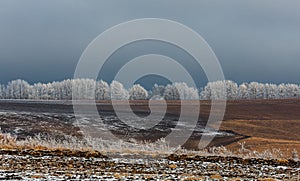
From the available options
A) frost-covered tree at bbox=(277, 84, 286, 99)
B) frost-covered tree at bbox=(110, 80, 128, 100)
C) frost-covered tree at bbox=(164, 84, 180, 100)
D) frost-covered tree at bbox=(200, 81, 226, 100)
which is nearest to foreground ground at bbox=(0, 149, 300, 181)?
frost-covered tree at bbox=(110, 80, 128, 100)

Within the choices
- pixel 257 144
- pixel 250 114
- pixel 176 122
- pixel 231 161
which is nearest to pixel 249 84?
pixel 250 114

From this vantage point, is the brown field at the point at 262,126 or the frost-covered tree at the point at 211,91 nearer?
the brown field at the point at 262,126

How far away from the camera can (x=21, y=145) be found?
20.7m

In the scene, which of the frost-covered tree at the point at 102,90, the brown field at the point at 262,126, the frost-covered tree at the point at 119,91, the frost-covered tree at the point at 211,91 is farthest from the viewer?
the frost-covered tree at the point at 211,91

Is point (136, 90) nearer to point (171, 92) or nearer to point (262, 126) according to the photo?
point (171, 92)

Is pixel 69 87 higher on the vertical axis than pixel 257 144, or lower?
higher

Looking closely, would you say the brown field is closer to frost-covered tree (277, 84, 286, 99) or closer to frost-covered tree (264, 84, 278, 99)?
frost-covered tree (264, 84, 278, 99)

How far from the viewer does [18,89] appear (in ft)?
488

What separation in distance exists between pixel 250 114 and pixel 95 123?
1034 inches

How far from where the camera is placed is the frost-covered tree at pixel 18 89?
145m

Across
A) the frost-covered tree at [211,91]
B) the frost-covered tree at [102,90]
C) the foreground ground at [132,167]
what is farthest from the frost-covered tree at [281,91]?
the foreground ground at [132,167]

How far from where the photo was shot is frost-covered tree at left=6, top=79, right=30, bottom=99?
145 m

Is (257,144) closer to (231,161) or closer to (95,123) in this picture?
(231,161)

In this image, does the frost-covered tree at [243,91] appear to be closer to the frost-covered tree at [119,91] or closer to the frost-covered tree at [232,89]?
the frost-covered tree at [232,89]
